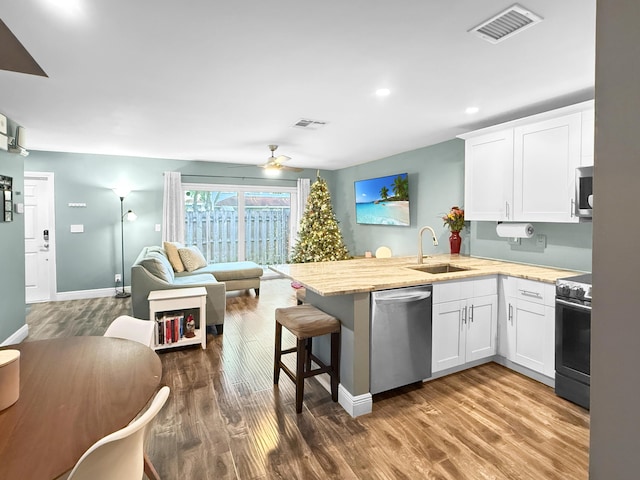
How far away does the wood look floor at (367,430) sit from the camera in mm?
1970

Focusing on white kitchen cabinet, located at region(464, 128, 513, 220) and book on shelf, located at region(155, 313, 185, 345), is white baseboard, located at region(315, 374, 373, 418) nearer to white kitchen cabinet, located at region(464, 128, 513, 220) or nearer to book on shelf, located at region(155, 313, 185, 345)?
book on shelf, located at region(155, 313, 185, 345)

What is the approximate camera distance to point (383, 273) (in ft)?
9.80

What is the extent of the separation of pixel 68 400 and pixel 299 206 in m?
6.49

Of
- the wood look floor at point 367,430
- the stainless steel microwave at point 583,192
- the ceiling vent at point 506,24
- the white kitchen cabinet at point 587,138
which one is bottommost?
the wood look floor at point 367,430

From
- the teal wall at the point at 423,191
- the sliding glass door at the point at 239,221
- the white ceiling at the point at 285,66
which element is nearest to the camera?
the white ceiling at the point at 285,66

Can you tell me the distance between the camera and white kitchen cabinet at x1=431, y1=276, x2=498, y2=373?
2.92m

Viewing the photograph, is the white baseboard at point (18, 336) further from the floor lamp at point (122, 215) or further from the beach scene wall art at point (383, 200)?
the beach scene wall art at point (383, 200)

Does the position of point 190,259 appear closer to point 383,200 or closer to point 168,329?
point 168,329

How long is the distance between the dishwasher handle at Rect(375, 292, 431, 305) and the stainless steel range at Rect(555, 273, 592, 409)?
0.98 meters

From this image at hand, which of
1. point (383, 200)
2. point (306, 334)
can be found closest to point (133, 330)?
point (306, 334)

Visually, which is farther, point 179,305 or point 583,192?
point 179,305

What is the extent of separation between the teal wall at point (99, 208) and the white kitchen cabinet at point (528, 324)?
5.77 meters

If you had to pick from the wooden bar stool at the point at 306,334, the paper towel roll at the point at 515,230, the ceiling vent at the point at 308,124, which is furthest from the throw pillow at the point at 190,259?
the paper towel roll at the point at 515,230

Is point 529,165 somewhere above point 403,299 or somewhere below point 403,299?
above
